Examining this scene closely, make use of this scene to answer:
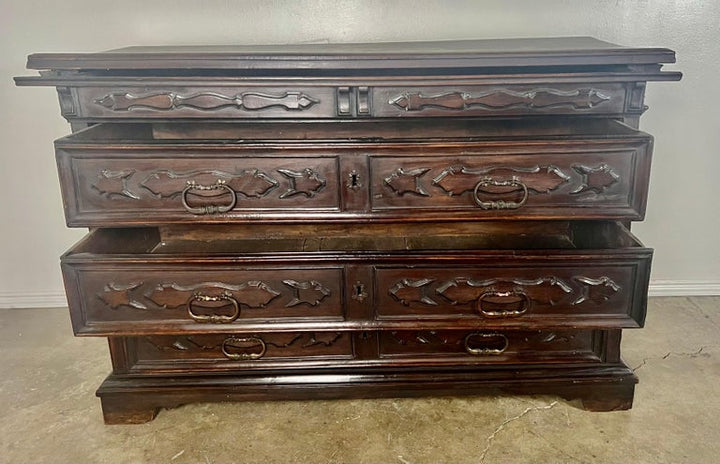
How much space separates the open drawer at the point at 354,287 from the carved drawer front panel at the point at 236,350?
0.20 ft

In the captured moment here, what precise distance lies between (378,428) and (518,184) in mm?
649

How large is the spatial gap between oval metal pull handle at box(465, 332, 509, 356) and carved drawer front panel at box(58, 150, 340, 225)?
457 millimetres

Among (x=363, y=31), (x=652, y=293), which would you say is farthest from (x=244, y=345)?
(x=652, y=293)

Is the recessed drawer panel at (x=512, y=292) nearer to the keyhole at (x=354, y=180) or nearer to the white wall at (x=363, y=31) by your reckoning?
the keyhole at (x=354, y=180)

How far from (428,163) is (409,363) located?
49 centimetres

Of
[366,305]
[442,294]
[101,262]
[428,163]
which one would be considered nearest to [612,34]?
[428,163]

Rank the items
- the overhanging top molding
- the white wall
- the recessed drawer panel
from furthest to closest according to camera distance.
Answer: the white wall < the recessed drawer panel < the overhanging top molding

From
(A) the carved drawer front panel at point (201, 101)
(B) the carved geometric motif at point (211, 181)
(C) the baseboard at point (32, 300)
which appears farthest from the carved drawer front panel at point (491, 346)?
(C) the baseboard at point (32, 300)

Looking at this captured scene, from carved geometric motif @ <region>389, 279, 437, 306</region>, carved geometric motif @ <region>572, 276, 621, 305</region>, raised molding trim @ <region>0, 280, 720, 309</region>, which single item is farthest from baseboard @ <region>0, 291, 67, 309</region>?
carved geometric motif @ <region>572, 276, 621, 305</region>

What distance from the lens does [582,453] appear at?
4.18ft

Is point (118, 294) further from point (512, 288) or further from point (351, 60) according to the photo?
point (512, 288)

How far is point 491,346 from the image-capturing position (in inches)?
53.9

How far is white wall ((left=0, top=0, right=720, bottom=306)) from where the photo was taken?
1689 millimetres

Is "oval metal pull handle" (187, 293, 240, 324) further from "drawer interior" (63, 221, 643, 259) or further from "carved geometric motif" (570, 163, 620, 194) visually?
"carved geometric motif" (570, 163, 620, 194)
